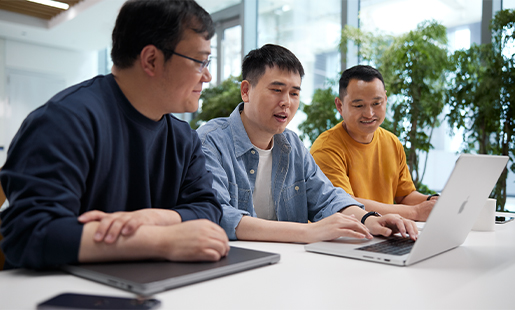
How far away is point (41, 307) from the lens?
23.3 inches

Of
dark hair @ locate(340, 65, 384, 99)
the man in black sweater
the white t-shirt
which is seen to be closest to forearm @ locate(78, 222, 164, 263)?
the man in black sweater

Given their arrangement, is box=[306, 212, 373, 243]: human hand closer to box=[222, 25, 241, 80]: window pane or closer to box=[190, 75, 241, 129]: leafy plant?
box=[190, 75, 241, 129]: leafy plant

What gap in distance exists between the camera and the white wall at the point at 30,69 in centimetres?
909

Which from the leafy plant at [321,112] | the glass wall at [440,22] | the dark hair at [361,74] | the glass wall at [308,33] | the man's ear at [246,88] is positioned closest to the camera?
the man's ear at [246,88]

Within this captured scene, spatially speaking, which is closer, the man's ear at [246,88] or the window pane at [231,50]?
the man's ear at [246,88]

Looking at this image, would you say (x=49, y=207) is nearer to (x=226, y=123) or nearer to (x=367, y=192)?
(x=226, y=123)

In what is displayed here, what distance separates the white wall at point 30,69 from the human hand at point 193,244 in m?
9.44

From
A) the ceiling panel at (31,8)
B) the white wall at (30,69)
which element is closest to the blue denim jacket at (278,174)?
the ceiling panel at (31,8)

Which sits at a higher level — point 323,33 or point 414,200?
point 323,33

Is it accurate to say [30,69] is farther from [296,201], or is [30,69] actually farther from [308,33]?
Answer: [296,201]

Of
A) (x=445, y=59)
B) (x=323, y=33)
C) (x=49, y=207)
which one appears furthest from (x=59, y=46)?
(x=49, y=207)

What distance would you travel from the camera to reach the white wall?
9.09 m

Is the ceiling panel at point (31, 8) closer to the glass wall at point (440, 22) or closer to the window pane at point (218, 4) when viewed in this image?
the window pane at point (218, 4)

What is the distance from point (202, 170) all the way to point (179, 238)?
0.45m
